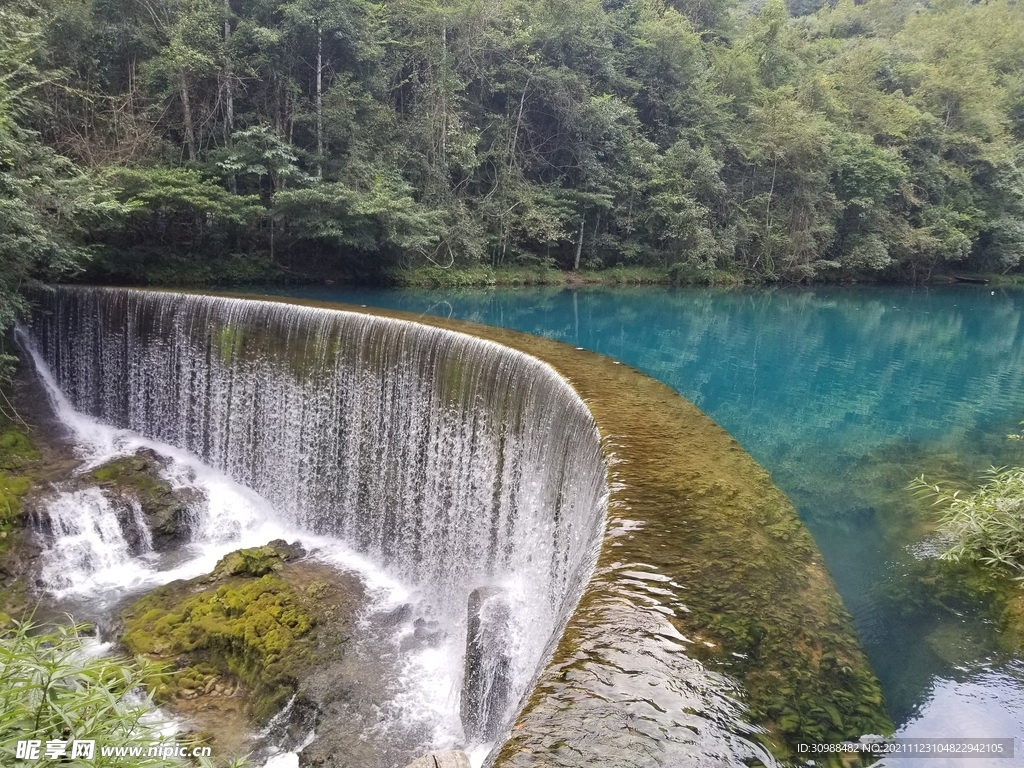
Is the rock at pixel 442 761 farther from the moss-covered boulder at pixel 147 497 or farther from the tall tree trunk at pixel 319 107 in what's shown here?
the tall tree trunk at pixel 319 107

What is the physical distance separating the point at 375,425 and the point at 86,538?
3.26 m

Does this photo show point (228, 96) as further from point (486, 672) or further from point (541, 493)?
point (486, 672)

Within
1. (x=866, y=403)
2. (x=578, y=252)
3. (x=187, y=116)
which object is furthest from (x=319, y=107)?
(x=866, y=403)

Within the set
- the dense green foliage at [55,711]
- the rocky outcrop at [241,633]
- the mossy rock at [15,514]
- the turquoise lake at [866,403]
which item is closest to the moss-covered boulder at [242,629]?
the rocky outcrop at [241,633]

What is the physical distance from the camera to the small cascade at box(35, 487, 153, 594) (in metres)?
6.56

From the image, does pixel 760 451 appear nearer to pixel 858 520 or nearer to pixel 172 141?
pixel 858 520

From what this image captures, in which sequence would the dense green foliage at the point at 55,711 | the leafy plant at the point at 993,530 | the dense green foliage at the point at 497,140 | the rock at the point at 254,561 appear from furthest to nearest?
the dense green foliage at the point at 497,140 < the rock at the point at 254,561 < the leafy plant at the point at 993,530 < the dense green foliage at the point at 55,711

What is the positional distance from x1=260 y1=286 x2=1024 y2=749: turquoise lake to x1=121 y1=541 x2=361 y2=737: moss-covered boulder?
4.23 metres

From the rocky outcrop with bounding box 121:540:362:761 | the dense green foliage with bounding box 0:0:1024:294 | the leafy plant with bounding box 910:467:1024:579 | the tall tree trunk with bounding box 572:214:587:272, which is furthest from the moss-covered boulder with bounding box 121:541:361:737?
the tall tree trunk with bounding box 572:214:587:272

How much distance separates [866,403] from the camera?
9.72 meters

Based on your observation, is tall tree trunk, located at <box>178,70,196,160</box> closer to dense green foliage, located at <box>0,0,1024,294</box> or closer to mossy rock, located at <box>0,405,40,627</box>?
dense green foliage, located at <box>0,0,1024,294</box>

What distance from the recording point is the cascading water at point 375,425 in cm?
520

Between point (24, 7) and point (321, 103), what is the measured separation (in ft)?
17.8

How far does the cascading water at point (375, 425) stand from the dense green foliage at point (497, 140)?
5.42 feet
